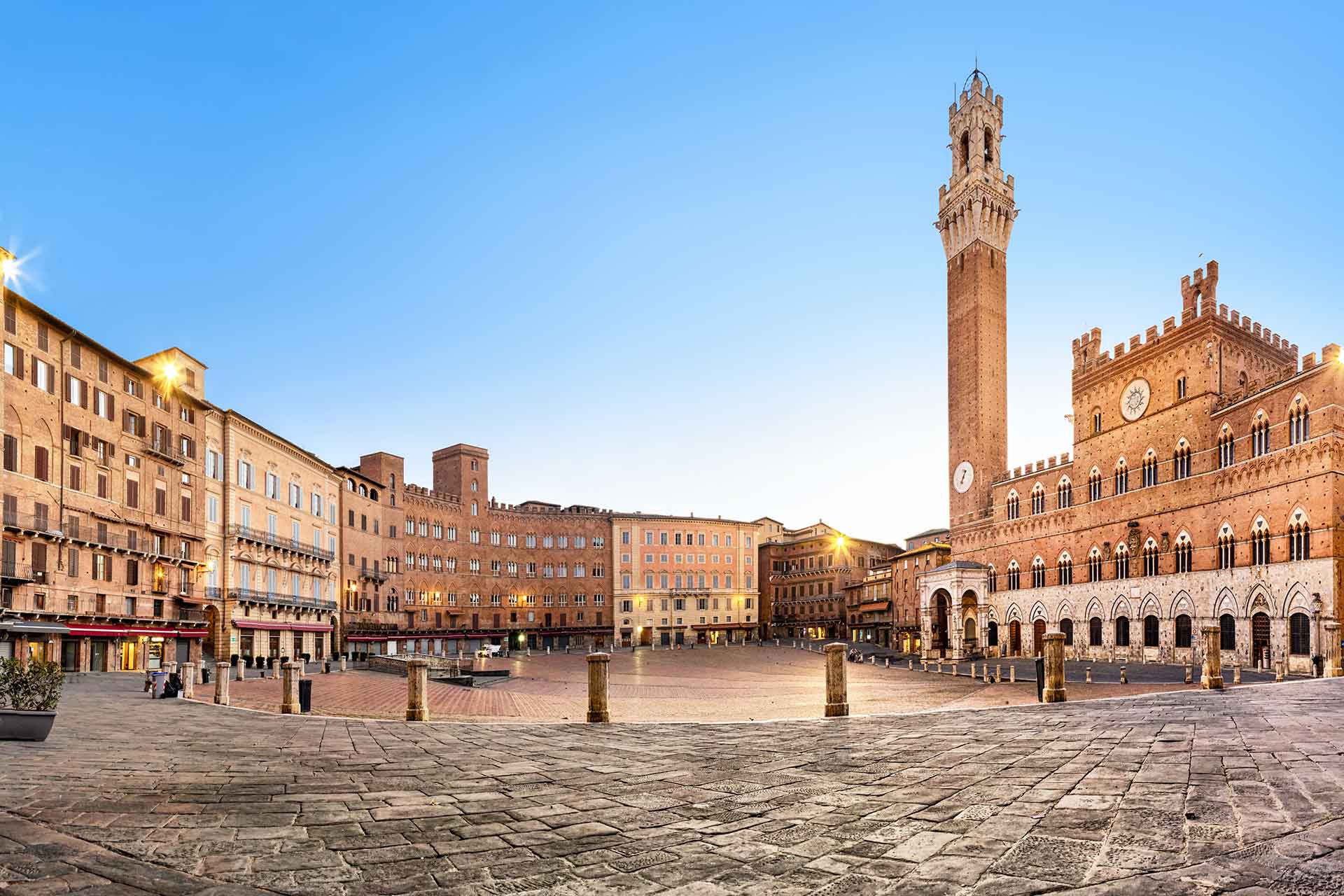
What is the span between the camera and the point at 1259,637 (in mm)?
36094

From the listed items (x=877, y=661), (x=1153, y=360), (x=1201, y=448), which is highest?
(x=1153, y=360)

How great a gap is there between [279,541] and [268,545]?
1.76 metres

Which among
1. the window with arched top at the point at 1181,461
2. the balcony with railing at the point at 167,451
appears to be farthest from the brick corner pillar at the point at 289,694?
the window with arched top at the point at 1181,461

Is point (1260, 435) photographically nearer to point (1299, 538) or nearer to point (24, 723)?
point (1299, 538)

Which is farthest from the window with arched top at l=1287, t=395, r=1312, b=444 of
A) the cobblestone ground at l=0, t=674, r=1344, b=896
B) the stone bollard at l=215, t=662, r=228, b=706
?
the stone bollard at l=215, t=662, r=228, b=706

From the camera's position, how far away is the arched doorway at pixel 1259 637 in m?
35.7

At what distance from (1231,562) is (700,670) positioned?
27.0 m

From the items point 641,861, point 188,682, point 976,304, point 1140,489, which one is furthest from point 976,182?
point 641,861

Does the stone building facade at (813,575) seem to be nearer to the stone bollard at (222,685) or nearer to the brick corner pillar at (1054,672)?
the stone bollard at (222,685)

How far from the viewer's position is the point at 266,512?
166 feet

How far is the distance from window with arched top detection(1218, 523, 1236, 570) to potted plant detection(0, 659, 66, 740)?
43.6 m

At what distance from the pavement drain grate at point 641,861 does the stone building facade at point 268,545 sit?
44954 mm

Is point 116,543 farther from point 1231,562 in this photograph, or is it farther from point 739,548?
point 739,548

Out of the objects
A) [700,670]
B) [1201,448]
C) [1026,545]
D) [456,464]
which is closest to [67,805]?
[700,670]
